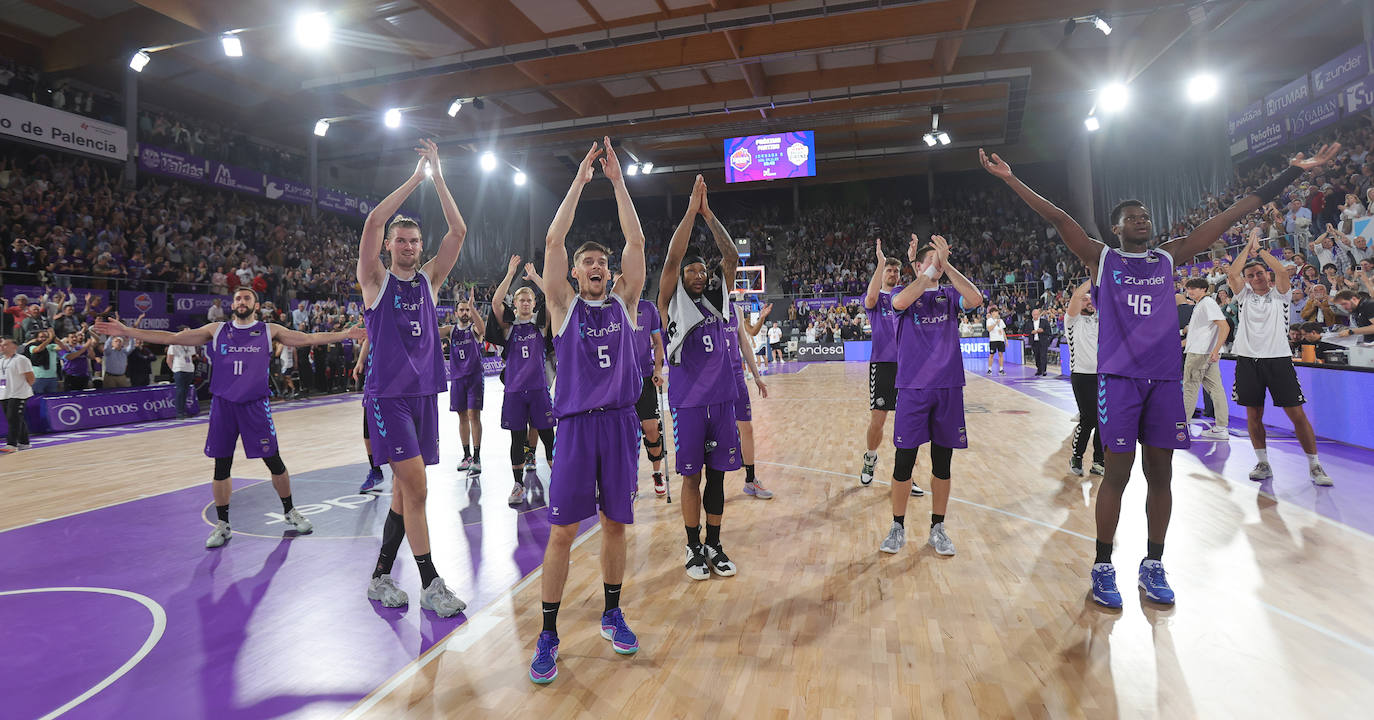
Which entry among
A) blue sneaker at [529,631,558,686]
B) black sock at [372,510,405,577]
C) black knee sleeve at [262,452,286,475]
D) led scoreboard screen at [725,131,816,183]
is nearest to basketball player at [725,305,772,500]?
black sock at [372,510,405,577]

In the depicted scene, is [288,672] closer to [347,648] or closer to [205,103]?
[347,648]

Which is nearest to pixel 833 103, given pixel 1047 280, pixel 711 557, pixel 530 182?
pixel 1047 280

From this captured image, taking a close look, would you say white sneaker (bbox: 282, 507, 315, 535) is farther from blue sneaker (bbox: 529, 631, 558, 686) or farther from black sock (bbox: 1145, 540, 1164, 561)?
black sock (bbox: 1145, 540, 1164, 561)

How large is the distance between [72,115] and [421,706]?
2050 cm

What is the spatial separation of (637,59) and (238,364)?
1311 cm

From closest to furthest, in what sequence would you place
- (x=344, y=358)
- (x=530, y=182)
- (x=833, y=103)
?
(x=344, y=358) < (x=833, y=103) < (x=530, y=182)

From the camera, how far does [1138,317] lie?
3381 millimetres

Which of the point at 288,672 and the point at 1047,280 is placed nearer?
the point at 288,672

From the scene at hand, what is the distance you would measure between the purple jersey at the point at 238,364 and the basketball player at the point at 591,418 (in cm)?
305

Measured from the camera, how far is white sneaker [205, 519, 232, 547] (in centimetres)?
461

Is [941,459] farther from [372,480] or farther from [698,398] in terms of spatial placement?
[372,480]

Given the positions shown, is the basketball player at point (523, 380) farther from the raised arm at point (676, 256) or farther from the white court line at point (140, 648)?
the white court line at point (140, 648)

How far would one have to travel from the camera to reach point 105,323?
4.19 m

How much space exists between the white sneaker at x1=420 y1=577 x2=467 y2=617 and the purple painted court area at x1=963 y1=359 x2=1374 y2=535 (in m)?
5.74
